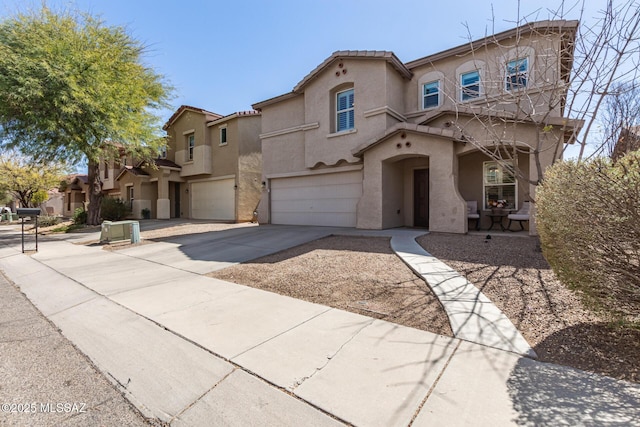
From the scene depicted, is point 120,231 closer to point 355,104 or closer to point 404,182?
point 355,104

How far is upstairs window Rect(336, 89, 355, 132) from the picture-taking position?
13.2 meters

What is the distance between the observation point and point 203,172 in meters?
20.0

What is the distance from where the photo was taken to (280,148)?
15.8 metres

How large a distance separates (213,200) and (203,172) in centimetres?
201

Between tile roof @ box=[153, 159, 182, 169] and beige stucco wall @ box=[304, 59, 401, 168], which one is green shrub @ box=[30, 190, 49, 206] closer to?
tile roof @ box=[153, 159, 182, 169]

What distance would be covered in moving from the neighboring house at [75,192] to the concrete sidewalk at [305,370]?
35.4m

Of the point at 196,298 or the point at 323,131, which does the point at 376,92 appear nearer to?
the point at 323,131

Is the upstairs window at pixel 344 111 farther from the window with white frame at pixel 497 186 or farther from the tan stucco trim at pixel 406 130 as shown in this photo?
the window with white frame at pixel 497 186

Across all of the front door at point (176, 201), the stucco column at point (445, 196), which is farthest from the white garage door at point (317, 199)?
the front door at point (176, 201)

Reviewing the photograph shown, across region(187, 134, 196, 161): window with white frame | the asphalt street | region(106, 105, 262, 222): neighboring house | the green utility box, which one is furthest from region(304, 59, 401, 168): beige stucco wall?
the asphalt street

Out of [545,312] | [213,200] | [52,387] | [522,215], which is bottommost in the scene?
[52,387]

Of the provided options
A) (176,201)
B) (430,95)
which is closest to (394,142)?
(430,95)

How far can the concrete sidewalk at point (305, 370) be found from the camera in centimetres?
221

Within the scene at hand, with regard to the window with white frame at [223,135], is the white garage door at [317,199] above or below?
below
